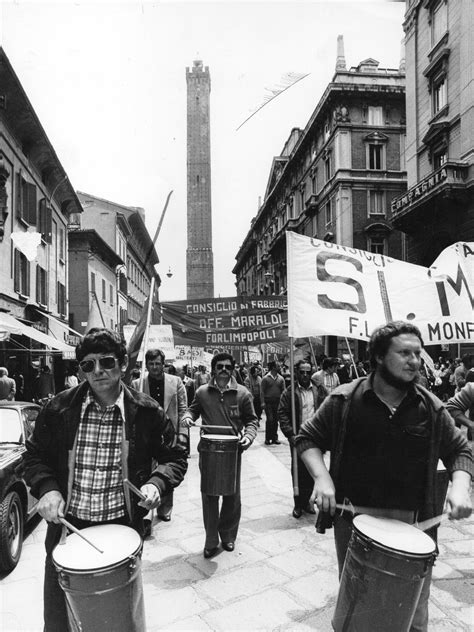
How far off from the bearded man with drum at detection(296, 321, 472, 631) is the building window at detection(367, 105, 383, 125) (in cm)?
3691

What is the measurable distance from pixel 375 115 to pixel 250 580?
36.9 m

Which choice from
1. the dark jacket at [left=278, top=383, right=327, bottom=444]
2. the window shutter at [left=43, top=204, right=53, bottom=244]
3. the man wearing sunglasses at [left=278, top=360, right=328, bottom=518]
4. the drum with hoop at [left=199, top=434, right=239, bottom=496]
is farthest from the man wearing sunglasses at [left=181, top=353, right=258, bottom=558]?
the window shutter at [left=43, top=204, right=53, bottom=244]

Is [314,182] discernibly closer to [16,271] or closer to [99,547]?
[16,271]

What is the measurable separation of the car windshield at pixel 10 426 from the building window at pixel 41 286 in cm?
1644

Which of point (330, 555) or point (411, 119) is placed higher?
point (411, 119)

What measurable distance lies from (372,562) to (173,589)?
7.29ft

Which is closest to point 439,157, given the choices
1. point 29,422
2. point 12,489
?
point 29,422

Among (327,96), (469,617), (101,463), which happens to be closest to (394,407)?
(101,463)

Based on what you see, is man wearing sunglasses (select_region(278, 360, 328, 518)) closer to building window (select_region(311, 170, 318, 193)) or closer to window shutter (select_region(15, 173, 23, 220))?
window shutter (select_region(15, 173, 23, 220))

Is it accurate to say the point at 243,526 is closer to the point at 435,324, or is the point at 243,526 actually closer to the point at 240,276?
the point at 435,324

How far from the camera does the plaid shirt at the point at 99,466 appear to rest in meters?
2.48

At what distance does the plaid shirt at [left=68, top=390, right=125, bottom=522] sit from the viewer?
2482mm

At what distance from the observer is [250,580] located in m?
4.04

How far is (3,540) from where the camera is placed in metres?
4.20
